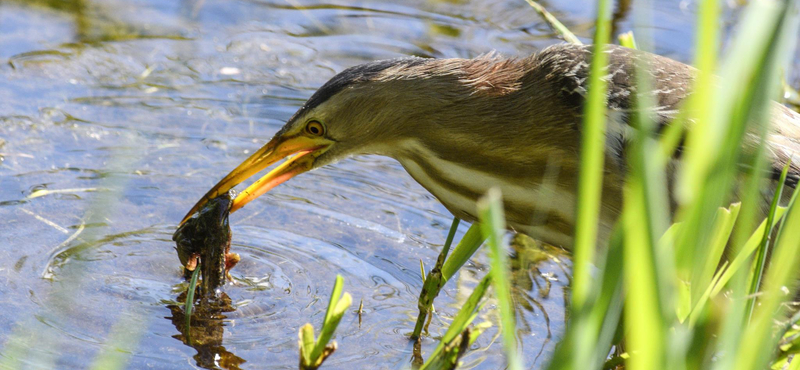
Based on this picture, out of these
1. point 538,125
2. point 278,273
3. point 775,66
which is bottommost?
point 278,273

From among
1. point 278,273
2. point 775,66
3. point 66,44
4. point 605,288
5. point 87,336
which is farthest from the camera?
point 66,44

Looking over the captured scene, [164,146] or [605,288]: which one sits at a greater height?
[605,288]

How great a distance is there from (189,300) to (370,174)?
1.55 meters

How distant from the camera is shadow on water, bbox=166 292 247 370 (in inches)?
105

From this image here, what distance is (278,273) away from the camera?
312 centimetres

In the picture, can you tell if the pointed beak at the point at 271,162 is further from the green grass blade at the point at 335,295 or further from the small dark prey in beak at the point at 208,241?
the green grass blade at the point at 335,295

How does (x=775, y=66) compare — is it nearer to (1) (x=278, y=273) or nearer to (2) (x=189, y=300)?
(2) (x=189, y=300)

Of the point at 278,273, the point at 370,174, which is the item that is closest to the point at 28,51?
the point at 370,174

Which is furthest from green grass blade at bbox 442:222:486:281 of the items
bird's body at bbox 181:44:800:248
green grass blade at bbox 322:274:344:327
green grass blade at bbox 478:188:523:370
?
green grass blade at bbox 478:188:523:370

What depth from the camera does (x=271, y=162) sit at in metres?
3.07

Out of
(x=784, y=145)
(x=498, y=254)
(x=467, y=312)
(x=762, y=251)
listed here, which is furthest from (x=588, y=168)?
(x=784, y=145)

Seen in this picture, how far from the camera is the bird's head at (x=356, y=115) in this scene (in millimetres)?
2900

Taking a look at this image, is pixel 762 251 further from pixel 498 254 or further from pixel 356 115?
pixel 356 115

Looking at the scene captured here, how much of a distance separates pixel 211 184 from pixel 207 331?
3.20 ft
